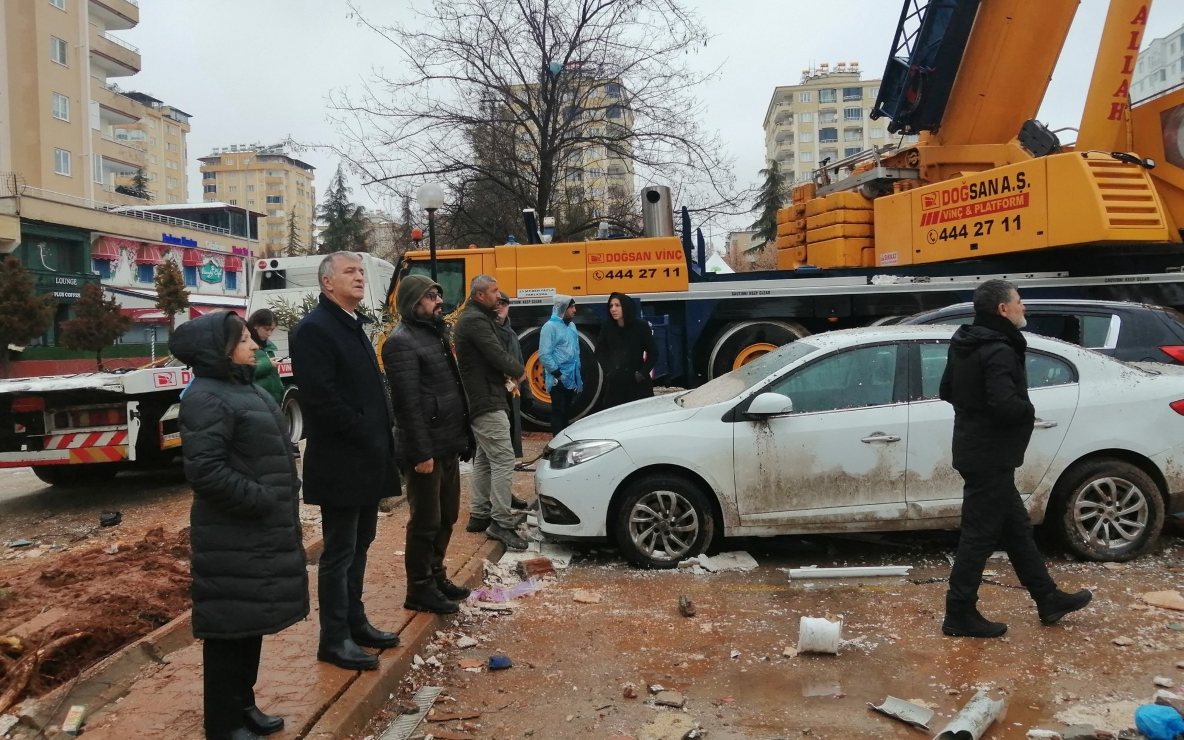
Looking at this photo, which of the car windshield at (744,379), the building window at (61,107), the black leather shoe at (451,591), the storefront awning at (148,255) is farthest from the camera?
the storefront awning at (148,255)

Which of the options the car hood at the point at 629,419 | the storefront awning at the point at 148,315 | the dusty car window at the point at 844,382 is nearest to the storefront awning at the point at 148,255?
the storefront awning at the point at 148,315

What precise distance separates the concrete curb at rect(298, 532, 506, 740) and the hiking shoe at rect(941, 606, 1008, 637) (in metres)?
2.66

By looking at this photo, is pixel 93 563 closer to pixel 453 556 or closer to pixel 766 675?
pixel 453 556

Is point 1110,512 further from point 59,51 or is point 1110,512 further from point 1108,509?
point 59,51

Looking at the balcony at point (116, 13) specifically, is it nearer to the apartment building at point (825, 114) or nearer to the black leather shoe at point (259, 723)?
the black leather shoe at point (259, 723)

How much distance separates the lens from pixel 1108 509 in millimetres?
5652

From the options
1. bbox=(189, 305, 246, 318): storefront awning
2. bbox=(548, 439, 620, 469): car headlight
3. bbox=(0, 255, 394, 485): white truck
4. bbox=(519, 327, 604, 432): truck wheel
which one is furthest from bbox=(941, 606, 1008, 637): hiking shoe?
bbox=(519, 327, 604, 432): truck wheel

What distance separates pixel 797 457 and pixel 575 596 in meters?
1.67

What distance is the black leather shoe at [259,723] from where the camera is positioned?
10.8 feet

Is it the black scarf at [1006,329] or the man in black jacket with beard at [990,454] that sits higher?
the black scarf at [1006,329]

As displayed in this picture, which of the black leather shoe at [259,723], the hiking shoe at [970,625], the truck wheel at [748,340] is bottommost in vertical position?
the hiking shoe at [970,625]

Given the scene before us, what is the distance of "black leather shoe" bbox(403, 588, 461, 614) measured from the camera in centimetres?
473

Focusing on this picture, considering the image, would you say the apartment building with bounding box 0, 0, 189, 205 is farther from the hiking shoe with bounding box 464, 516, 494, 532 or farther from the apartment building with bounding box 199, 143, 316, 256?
the apartment building with bounding box 199, 143, 316, 256

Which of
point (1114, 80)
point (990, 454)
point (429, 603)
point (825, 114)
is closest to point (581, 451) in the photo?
point (429, 603)
